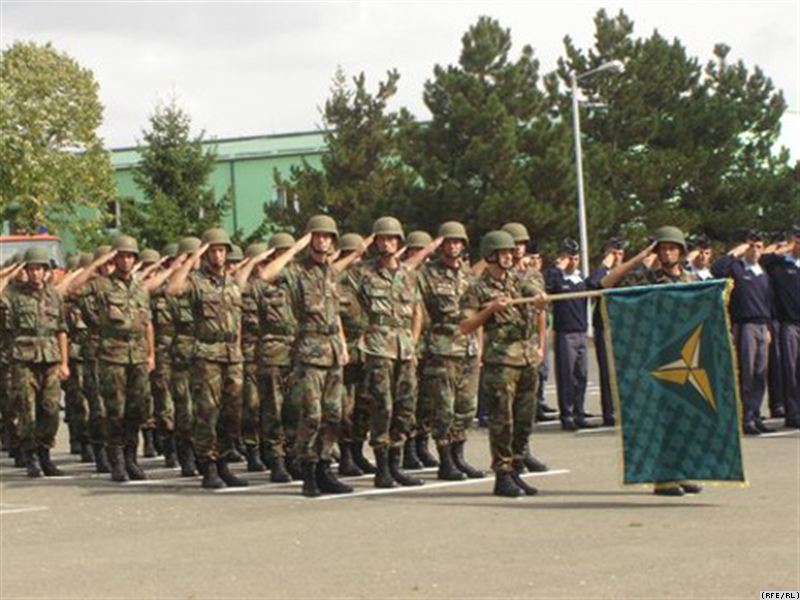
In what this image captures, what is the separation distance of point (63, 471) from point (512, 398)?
5612 mm

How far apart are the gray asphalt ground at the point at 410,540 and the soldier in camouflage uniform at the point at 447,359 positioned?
0.33 metres

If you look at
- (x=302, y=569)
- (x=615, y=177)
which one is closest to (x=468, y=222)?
(x=615, y=177)

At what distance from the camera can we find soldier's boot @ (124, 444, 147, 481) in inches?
682

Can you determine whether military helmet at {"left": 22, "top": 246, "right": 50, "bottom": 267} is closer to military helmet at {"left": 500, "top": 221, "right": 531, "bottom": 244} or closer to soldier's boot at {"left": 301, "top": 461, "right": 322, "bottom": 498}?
soldier's boot at {"left": 301, "top": 461, "right": 322, "bottom": 498}

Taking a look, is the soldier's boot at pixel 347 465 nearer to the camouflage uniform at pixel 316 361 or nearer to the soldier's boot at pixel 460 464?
the soldier's boot at pixel 460 464

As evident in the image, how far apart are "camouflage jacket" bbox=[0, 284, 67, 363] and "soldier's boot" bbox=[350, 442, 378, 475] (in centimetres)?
286

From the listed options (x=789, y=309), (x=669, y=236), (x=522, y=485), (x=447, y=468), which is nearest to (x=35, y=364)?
(x=447, y=468)

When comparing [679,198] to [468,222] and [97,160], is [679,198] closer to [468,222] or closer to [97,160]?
[468,222]

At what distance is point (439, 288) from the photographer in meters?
16.2

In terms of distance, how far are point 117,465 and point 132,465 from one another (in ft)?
0.66

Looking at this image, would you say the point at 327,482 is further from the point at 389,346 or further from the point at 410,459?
the point at 410,459

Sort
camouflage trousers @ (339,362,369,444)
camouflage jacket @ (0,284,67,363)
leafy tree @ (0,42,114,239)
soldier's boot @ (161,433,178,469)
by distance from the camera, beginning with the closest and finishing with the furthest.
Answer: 1. camouflage trousers @ (339,362,369,444)
2. camouflage jacket @ (0,284,67,363)
3. soldier's boot @ (161,433,178,469)
4. leafy tree @ (0,42,114,239)

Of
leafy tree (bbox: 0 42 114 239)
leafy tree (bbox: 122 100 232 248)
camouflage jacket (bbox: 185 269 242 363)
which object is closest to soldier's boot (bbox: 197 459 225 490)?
camouflage jacket (bbox: 185 269 242 363)

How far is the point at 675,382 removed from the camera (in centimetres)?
1375
